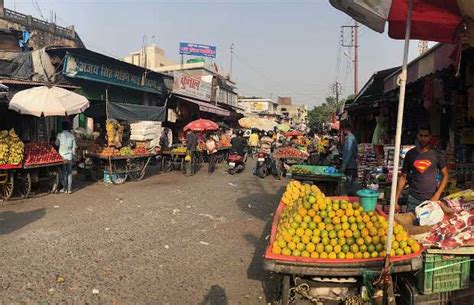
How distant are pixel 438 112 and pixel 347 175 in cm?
241

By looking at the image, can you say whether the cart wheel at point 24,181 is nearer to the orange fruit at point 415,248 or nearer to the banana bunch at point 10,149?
the banana bunch at point 10,149

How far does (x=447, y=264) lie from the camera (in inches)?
142

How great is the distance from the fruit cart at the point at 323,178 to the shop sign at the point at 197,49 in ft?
108

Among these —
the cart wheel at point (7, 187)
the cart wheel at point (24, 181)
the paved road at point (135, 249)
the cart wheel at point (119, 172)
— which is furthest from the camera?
the cart wheel at point (119, 172)

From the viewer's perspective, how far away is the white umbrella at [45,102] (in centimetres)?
1010

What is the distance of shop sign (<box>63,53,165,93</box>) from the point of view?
46.4 ft

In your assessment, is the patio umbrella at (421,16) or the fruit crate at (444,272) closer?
the patio umbrella at (421,16)

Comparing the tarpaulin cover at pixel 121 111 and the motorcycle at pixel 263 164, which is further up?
the tarpaulin cover at pixel 121 111

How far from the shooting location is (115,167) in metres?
12.9

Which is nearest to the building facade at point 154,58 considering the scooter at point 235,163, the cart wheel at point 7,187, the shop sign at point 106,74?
the shop sign at point 106,74

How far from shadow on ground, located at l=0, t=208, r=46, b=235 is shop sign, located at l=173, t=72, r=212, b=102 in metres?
14.6

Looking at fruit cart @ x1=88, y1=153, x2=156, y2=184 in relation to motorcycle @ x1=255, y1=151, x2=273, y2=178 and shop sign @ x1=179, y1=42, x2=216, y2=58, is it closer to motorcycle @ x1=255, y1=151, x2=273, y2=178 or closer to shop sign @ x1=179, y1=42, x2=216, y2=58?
motorcycle @ x1=255, y1=151, x2=273, y2=178

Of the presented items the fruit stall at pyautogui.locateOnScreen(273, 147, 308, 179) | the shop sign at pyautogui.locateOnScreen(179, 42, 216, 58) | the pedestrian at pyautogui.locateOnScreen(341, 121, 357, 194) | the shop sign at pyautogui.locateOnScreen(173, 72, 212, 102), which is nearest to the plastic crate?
the pedestrian at pyautogui.locateOnScreen(341, 121, 357, 194)

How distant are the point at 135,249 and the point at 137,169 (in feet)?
25.1
